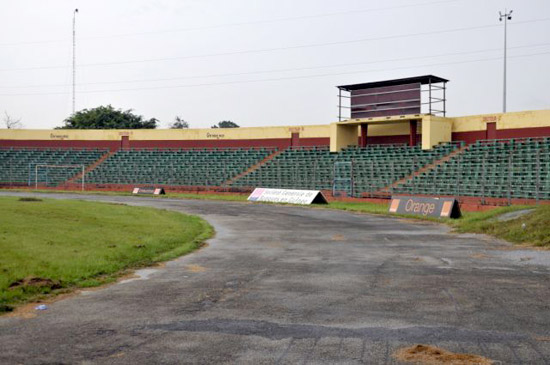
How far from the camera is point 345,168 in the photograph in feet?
143

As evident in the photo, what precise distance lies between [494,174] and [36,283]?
2957 centimetres

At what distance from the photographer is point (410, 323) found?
24.9ft

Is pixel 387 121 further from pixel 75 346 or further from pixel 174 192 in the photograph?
pixel 75 346

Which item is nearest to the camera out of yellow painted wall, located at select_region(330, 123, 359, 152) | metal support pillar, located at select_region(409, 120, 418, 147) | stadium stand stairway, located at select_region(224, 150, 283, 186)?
metal support pillar, located at select_region(409, 120, 418, 147)

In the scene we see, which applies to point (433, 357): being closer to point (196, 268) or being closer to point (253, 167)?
point (196, 268)

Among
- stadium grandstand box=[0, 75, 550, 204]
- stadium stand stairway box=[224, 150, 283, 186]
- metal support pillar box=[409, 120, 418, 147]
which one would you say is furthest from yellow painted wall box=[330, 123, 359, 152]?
stadium stand stairway box=[224, 150, 283, 186]

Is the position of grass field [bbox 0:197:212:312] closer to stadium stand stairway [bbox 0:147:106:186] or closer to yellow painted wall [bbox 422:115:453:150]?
yellow painted wall [bbox 422:115:453:150]

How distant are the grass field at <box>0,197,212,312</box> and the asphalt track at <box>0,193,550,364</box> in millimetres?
869

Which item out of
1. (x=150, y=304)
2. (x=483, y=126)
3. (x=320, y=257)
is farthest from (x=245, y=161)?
(x=150, y=304)

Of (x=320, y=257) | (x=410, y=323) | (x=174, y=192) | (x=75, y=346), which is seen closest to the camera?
(x=75, y=346)

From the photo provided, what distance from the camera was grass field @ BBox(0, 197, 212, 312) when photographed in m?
10.3

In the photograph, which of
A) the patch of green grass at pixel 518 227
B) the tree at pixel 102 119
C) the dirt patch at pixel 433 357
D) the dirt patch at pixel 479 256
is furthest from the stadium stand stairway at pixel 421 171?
the tree at pixel 102 119

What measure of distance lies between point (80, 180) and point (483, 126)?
38.8m

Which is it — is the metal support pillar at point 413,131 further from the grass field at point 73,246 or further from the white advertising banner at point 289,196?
the grass field at point 73,246
